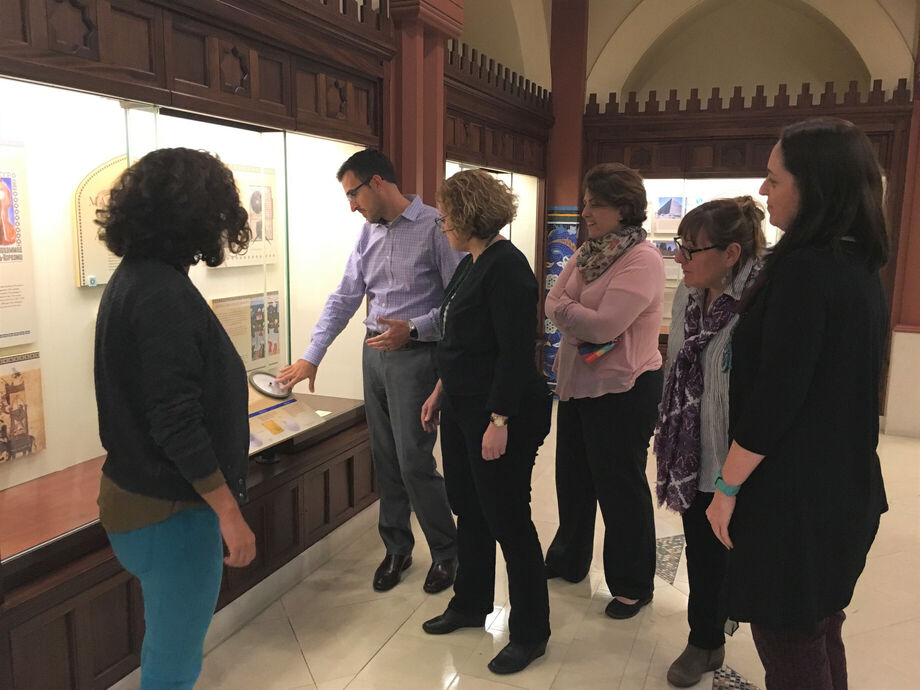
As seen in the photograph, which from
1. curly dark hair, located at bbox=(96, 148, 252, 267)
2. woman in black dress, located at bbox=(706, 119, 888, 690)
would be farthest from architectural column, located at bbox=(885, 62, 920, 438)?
curly dark hair, located at bbox=(96, 148, 252, 267)

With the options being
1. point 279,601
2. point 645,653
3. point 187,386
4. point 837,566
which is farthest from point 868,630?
point 187,386

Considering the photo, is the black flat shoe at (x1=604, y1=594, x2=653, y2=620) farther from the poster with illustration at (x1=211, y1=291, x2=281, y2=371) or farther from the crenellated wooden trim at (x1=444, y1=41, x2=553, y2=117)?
the crenellated wooden trim at (x1=444, y1=41, x2=553, y2=117)

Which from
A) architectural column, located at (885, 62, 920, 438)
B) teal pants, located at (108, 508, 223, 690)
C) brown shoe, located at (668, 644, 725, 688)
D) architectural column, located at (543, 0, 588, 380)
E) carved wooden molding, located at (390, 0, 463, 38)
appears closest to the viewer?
teal pants, located at (108, 508, 223, 690)

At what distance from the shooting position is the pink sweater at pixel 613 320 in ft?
8.48

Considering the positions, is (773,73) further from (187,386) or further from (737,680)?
(187,386)

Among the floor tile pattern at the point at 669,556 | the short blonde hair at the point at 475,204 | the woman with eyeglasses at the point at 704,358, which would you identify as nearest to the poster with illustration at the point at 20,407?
the short blonde hair at the point at 475,204

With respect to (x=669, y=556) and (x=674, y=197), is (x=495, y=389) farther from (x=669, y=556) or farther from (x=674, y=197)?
(x=674, y=197)

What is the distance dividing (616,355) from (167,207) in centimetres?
166

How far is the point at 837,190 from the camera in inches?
60.4

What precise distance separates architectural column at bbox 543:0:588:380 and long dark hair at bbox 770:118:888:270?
15.9 ft

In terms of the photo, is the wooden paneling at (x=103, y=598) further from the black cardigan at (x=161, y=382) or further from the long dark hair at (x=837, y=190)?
the long dark hair at (x=837, y=190)

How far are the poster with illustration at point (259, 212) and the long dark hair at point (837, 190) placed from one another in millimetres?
2099

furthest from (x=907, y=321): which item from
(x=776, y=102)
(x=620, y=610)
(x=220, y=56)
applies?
(x=220, y=56)

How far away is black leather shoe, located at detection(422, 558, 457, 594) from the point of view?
3129mm
